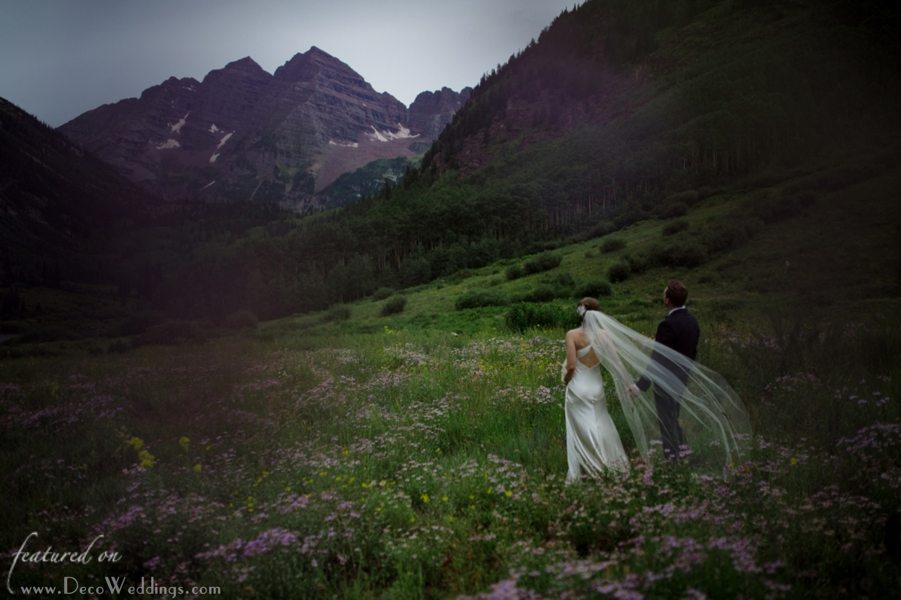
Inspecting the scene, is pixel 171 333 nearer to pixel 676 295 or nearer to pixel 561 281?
pixel 676 295

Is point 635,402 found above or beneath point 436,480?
above

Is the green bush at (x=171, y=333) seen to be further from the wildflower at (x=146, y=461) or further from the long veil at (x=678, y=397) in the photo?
the long veil at (x=678, y=397)

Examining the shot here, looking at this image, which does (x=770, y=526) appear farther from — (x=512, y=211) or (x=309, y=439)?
(x=512, y=211)

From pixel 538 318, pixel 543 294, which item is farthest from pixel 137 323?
pixel 543 294

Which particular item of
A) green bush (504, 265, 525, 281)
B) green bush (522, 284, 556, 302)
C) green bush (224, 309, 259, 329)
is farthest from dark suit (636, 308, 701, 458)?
green bush (504, 265, 525, 281)

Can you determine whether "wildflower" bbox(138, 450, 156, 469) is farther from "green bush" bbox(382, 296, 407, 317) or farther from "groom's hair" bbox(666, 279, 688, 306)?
"green bush" bbox(382, 296, 407, 317)

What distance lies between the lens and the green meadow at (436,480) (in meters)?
3.48

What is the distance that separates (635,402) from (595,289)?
25317 mm

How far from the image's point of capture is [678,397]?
5867mm

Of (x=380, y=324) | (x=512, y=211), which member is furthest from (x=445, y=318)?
(x=512, y=211)

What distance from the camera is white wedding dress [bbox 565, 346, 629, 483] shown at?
5.91m

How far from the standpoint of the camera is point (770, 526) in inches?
144

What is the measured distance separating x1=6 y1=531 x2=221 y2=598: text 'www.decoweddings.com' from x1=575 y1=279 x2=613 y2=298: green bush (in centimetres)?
2801

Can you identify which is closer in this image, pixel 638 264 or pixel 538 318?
pixel 538 318
